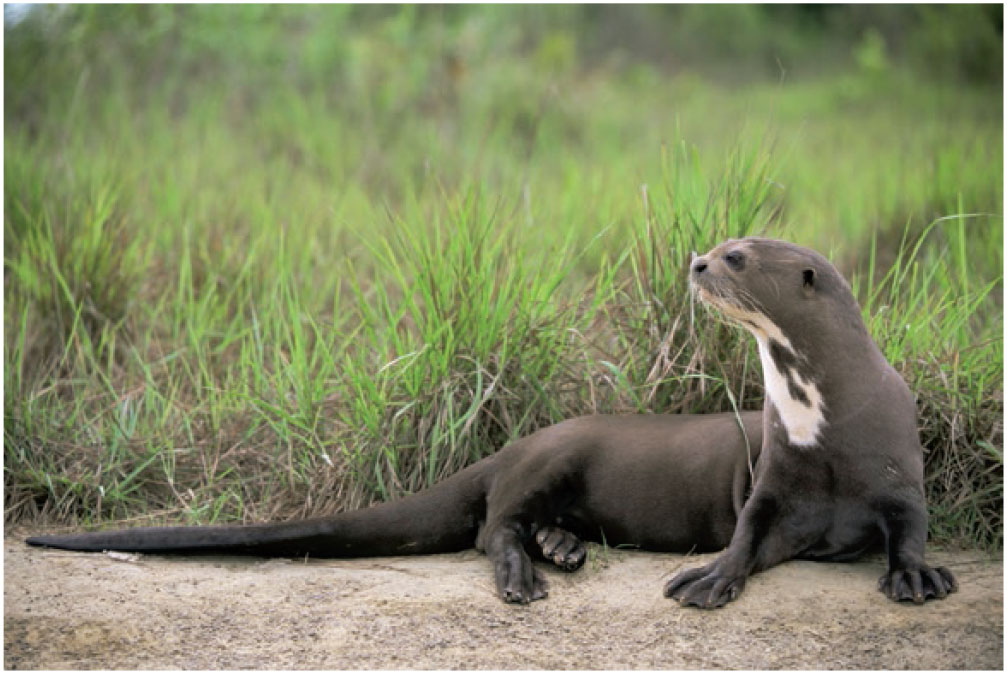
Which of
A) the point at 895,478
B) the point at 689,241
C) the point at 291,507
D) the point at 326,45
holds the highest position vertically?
the point at 326,45

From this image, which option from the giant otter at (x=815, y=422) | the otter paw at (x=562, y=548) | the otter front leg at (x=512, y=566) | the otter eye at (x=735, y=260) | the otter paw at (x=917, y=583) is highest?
the otter eye at (x=735, y=260)

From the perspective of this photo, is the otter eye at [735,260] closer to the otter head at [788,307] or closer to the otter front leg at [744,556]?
the otter head at [788,307]

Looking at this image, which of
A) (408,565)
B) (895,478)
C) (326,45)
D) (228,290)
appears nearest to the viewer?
(895,478)

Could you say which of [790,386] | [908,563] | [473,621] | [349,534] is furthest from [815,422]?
[349,534]

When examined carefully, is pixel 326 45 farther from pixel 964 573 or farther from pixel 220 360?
pixel 964 573

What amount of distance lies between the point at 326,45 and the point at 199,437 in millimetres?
5126

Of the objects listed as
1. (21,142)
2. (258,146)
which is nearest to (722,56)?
(258,146)

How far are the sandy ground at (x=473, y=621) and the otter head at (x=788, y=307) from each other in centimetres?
38

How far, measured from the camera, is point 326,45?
862 centimetres

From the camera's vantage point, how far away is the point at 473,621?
278 cm

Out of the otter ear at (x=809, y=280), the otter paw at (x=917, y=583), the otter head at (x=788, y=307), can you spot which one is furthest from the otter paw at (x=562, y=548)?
the otter ear at (x=809, y=280)

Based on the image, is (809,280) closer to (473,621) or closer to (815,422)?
(815,422)

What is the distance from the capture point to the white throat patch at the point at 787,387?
2.96 m

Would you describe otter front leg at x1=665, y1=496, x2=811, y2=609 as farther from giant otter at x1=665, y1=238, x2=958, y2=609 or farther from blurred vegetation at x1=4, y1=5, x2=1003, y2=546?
blurred vegetation at x1=4, y1=5, x2=1003, y2=546
